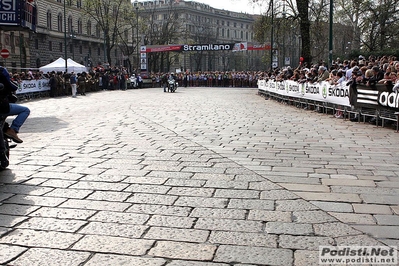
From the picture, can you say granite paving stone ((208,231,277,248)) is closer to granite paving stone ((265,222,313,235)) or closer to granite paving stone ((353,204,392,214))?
granite paving stone ((265,222,313,235))

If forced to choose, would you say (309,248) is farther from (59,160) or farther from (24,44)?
(24,44)

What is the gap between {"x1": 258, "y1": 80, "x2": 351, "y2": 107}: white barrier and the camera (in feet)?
50.4

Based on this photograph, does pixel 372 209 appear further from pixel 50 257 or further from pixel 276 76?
pixel 276 76

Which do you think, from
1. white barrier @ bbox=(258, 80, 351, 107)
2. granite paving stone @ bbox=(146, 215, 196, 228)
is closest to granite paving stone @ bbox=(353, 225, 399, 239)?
granite paving stone @ bbox=(146, 215, 196, 228)

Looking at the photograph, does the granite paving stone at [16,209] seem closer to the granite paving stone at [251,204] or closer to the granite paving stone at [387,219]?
the granite paving stone at [251,204]

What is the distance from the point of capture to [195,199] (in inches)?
211

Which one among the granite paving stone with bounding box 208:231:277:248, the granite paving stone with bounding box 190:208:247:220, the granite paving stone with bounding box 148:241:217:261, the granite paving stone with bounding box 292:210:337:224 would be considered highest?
the granite paving stone with bounding box 190:208:247:220

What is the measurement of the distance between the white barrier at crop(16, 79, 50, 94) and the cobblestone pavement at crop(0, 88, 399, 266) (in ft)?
58.0

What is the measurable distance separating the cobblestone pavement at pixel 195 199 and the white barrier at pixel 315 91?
5.24 meters

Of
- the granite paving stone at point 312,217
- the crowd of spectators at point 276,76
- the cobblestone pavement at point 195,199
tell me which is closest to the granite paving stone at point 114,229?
the cobblestone pavement at point 195,199

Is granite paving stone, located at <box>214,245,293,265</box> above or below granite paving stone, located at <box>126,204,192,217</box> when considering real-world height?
below

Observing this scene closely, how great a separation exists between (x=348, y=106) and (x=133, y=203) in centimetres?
1129

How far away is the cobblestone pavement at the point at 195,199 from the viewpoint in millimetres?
3881

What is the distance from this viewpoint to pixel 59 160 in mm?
7770
